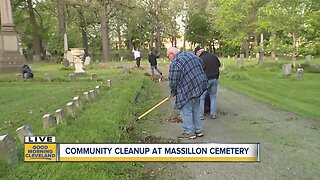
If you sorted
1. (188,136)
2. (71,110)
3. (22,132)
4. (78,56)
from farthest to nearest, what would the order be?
(78,56)
(71,110)
(188,136)
(22,132)

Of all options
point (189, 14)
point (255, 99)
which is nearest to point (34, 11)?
point (189, 14)

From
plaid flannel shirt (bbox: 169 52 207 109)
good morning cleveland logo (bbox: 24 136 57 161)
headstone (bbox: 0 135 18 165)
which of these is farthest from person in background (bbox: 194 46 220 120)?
headstone (bbox: 0 135 18 165)

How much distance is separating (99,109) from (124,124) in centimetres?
172

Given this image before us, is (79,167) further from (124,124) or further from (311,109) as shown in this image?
(311,109)

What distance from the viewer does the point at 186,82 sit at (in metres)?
6.62

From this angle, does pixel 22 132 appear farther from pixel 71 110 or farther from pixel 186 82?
pixel 186 82

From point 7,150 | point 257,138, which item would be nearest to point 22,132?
point 7,150

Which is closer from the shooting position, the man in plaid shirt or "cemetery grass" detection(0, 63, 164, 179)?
"cemetery grass" detection(0, 63, 164, 179)

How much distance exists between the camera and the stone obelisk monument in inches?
949

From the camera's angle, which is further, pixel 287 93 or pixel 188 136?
pixel 287 93

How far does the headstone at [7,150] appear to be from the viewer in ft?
15.3

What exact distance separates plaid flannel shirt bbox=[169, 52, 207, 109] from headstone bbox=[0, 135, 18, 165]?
299 centimetres

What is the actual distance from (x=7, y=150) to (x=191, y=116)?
11.0 feet

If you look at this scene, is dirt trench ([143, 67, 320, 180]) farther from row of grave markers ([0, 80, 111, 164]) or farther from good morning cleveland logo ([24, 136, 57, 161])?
row of grave markers ([0, 80, 111, 164])
